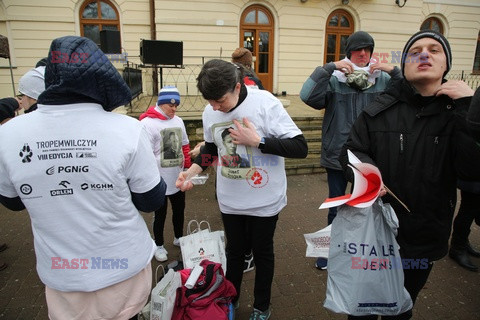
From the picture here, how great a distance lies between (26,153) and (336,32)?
1458cm

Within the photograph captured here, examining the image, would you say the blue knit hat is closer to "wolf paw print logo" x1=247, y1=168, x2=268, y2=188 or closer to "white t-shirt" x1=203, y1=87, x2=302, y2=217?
"white t-shirt" x1=203, y1=87, x2=302, y2=217

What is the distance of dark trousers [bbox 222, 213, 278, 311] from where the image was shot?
2301 millimetres

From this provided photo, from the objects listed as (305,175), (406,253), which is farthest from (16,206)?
(305,175)

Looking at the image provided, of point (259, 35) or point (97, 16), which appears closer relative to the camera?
point (97, 16)

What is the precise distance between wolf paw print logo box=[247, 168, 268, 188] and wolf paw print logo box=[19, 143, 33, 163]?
1.30 m

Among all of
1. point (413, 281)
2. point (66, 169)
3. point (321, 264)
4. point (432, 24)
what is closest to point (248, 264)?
point (321, 264)

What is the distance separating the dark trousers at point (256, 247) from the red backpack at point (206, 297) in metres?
0.17

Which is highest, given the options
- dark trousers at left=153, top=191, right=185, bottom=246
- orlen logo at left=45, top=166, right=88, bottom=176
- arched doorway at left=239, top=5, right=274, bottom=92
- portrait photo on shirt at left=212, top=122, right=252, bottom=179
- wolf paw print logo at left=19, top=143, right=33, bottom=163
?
arched doorway at left=239, top=5, right=274, bottom=92

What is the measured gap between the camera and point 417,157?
171 cm

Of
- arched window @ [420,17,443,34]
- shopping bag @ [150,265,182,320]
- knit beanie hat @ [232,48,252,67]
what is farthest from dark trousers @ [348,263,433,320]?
arched window @ [420,17,443,34]

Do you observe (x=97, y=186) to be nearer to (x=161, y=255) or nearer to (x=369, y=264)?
(x=369, y=264)

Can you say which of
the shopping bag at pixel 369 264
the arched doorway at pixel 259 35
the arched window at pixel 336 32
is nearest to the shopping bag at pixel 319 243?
the shopping bag at pixel 369 264

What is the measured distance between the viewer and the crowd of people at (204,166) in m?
1.35

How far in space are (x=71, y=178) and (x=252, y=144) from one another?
1.09 metres
